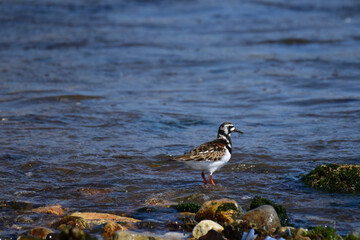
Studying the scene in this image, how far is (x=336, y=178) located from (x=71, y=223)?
3444 millimetres

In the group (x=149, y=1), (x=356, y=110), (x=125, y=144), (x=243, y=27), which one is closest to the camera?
(x=125, y=144)

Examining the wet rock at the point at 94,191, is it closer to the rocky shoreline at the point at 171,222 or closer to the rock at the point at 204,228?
the rocky shoreline at the point at 171,222

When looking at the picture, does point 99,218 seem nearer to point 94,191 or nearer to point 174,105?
point 94,191

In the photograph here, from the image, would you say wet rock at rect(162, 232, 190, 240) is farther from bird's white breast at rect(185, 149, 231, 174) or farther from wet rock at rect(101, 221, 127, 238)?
bird's white breast at rect(185, 149, 231, 174)

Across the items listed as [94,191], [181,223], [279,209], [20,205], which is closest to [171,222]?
[181,223]

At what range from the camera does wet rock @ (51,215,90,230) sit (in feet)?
18.3

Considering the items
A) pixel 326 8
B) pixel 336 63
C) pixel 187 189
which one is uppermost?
pixel 326 8

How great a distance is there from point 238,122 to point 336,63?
597cm

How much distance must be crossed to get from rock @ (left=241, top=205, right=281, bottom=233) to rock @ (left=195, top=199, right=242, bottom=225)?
0.74ft

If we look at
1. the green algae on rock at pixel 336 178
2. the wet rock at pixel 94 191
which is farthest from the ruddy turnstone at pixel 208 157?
the green algae on rock at pixel 336 178

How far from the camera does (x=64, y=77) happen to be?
46.8 feet

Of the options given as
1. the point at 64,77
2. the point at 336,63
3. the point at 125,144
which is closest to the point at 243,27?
the point at 336,63

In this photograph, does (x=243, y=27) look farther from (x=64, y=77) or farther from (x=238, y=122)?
(x=238, y=122)

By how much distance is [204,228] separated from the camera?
17.4 ft
